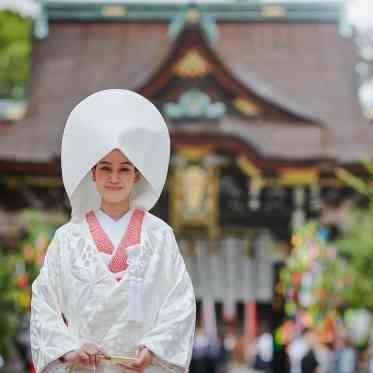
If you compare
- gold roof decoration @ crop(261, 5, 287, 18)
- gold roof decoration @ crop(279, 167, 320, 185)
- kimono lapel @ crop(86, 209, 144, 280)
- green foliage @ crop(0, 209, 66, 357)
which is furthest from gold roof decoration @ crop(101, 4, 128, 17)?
kimono lapel @ crop(86, 209, 144, 280)

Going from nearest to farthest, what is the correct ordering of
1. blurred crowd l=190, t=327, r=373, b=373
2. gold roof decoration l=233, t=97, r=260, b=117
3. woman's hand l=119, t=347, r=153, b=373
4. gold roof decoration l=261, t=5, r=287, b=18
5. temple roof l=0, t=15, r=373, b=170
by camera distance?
woman's hand l=119, t=347, r=153, b=373
blurred crowd l=190, t=327, r=373, b=373
temple roof l=0, t=15, r=373, b=170
gold roof decoration l=233, t=97, r=260, b=117
gold roof decoration l=261, t=5, r=287, b=18

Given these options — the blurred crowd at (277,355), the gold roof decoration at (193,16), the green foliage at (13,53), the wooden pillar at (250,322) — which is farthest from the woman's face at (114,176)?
the green foliage at (13,53)

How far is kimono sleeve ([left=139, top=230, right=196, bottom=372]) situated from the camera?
10.8ft

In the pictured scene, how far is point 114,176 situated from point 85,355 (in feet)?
1.99

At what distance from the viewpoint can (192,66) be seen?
1384 cm

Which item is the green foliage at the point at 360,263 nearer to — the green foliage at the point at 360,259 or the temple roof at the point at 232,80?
the green foliage at the point at 360,259

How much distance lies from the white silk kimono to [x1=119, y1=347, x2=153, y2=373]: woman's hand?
0.02 metres

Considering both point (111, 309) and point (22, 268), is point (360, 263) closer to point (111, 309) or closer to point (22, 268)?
point (22, 268)

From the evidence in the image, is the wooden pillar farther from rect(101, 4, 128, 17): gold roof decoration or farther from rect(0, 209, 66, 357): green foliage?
rect(101, 4, 128, 17): gold roof decoration

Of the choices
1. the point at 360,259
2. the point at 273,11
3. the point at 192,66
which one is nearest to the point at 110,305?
the point at 360,259

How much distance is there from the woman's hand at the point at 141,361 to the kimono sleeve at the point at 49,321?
19 cm

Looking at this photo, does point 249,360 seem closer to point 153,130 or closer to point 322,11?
point 322,11

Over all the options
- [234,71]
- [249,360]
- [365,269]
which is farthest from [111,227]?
[249,360]

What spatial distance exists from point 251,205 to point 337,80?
300 centimetres
